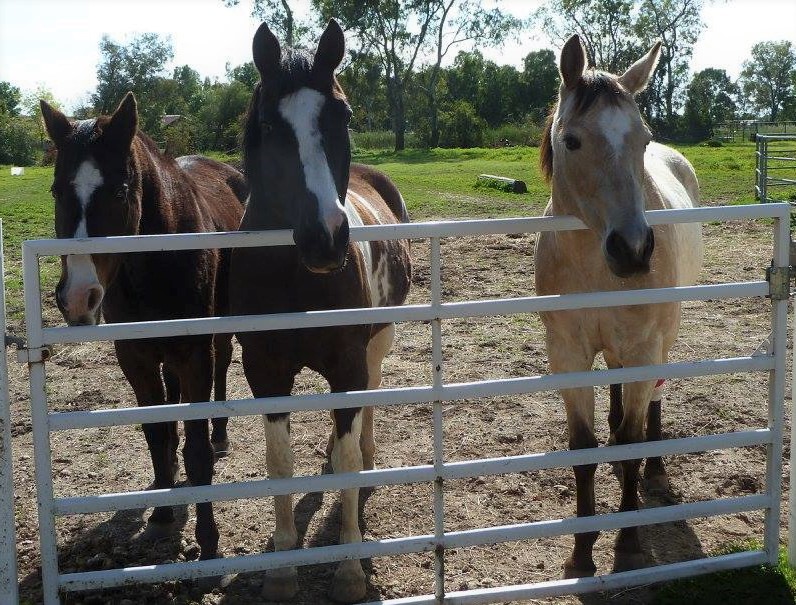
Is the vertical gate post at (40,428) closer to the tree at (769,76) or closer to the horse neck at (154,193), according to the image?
the horse neck at (154,193)

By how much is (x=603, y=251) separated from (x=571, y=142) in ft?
1.68

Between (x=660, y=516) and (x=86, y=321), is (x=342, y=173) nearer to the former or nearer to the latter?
(x=86, y=321)

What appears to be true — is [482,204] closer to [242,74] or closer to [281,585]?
[281,585]

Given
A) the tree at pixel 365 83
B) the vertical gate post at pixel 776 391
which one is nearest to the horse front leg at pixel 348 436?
the vertical gate post at pixel 776 391

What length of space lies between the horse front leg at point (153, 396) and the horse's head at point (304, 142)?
3.78 ft

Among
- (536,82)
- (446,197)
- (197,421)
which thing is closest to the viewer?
(197,421)

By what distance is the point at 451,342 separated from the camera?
665cm

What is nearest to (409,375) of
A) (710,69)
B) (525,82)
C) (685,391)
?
(685,391)

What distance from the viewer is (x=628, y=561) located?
3.30 metres

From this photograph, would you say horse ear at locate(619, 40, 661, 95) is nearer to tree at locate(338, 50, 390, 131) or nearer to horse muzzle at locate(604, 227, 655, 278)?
horse muzzle at locate(604, 227, 655, 278)

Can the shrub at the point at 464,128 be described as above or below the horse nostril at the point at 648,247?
above

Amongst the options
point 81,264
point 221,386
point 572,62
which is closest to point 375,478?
point 81,264

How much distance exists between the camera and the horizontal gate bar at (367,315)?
2580 mm

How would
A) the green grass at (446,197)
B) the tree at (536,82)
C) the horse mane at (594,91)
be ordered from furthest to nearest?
the tree at (536,82) → the green grass at (446,197) → the horse mane at (594,91)
